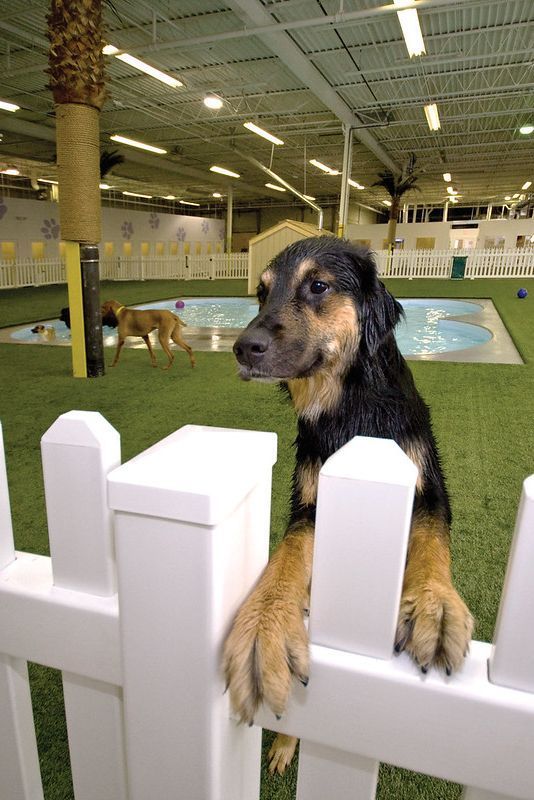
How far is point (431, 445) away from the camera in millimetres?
1618

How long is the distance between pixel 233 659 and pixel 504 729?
353 mm

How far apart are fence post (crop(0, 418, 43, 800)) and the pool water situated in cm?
651

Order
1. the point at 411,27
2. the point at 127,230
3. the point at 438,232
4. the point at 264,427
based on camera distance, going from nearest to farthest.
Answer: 1. the point at 264,427
2. the point at 411,27
3. the point at 127,230
4. the point at 438,232

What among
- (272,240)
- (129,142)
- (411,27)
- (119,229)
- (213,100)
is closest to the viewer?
(411,27)

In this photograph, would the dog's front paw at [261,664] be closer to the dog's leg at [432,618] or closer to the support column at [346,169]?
the dog's leg at [432,618]

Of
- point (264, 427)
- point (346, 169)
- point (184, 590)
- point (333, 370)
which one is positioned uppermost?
point (346, 169)

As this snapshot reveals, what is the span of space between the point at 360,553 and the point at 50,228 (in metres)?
24.6

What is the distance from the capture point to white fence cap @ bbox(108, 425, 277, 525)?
0.58 meters

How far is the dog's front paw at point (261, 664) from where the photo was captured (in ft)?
2.11

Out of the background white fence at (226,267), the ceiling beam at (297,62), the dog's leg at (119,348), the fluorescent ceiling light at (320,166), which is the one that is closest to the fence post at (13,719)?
the dog's leg at (119,348)

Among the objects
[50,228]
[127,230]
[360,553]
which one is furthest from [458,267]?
[360,553]

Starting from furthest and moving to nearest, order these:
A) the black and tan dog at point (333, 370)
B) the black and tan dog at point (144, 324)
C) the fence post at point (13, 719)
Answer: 1. the black and tan dog at point (144, 324)
2. the black and tan dog at point (333, 370)
3. the fence post at point (13, 719)

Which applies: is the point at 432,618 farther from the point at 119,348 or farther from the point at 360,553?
the point at 119,348

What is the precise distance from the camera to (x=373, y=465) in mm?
585
